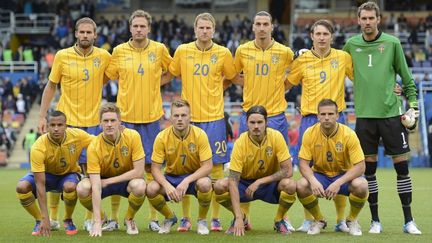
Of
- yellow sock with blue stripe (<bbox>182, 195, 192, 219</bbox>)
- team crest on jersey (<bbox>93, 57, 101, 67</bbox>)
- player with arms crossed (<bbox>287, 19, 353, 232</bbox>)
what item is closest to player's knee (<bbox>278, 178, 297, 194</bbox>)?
player with arms crossed (<bbox>287, 19, 353, 232</bbox>)

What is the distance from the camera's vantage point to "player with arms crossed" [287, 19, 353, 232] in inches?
423

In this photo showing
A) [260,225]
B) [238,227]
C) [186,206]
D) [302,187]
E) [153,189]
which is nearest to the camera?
[238,227]

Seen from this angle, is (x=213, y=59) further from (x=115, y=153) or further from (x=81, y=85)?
(x=115, y=153)

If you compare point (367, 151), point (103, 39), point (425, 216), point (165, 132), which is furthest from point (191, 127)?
point (103, 39)

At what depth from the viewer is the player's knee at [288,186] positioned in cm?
1022

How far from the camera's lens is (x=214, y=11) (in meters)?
39.1

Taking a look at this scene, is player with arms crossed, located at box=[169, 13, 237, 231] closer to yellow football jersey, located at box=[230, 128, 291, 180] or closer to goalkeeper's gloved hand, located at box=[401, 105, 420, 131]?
yellow football jersey, located at box=[230, 128, 291, 180]

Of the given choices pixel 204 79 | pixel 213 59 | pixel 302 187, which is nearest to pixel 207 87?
pixel 204 79

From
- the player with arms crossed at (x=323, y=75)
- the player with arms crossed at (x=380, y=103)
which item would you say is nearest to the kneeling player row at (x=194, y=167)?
the player with arms crossed at (x=380, y=103)

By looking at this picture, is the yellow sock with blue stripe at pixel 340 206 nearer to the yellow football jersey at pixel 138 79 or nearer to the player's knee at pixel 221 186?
the player's knee at pixel 221 186

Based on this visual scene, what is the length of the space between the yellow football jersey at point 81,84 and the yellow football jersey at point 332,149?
7.98 ft

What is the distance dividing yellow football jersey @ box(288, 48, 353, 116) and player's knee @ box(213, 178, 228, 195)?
1252mm

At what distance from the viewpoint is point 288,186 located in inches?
403

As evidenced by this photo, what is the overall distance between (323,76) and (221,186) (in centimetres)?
164
